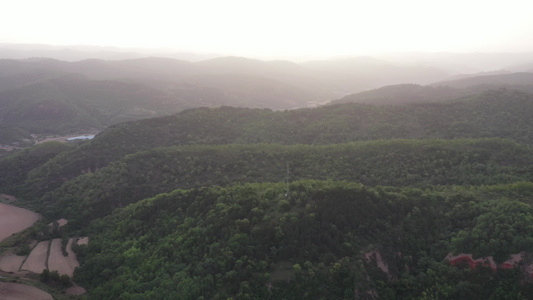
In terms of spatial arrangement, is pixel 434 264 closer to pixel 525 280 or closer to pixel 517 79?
pixel 525 280

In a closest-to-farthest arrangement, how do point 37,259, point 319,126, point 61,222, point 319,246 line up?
point 319,246 → point 37,259 → point 61,222 → point 319,126

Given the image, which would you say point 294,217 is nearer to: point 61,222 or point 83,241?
point 83,241

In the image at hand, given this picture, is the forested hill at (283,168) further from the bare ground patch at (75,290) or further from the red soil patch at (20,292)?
the red soil patch at (20,292)

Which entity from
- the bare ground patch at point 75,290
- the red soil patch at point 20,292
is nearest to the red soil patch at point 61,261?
Result: the bare ground patch at point 75,290

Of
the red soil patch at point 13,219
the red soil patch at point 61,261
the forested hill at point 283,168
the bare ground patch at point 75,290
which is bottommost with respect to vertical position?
the red soil patch at point 13,219

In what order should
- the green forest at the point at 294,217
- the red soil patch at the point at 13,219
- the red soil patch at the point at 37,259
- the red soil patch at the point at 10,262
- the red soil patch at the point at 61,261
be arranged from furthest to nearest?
the red soil patch at the point at 13,219 < the red soil patch at the point at 61,261 < the red soil patch at the point at 37,259 < the red soil patch at the point at 10,262 < the green forest at the point at 294,217

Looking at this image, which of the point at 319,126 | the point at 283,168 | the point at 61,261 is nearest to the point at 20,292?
the point at 61,261
